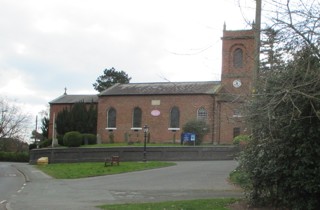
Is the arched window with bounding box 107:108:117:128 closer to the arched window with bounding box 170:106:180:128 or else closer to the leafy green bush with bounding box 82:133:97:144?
the leafy green bush with bounding box 82:133:97:144

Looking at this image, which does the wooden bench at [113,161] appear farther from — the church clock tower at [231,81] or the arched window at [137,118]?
the arched window at [137,118]

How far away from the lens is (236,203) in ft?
44.3

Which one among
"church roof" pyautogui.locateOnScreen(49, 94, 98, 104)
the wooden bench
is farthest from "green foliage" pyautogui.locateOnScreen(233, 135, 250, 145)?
"church roof" pyautogui.locateOnScreen(49, 94, 98, 104)

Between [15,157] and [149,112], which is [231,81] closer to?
[149,112]

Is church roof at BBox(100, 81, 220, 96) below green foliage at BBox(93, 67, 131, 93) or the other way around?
below

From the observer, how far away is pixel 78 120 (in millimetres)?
68688

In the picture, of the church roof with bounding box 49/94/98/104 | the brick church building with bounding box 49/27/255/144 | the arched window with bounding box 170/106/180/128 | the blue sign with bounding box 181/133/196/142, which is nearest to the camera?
the blue sign with bounding box 181/133/196/142

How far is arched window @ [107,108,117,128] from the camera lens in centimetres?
6688

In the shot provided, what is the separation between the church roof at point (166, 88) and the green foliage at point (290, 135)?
46.3m

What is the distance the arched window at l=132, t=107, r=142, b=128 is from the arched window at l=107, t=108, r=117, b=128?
301 centimetres

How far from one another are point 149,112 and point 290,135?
52816mm

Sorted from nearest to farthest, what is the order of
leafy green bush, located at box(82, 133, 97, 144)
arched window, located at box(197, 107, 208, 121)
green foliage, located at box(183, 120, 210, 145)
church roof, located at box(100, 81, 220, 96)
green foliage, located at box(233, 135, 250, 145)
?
green foliage, located at box(233, 135, 250, 145)
green foliage, located at box(183, 120, 210, 145)
arched window, located at box(197, 107, 208, 121)
church roof, located at box(100, 81, 220, 96)
leafy green bush, located at box(82, 133, 97, 144)

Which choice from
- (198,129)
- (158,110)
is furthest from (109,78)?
(198,129)

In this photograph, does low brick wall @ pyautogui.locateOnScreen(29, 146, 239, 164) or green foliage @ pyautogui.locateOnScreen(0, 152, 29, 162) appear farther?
green foliage @ pyautogui.locateOnScreen(0, 152, 29, 162)
